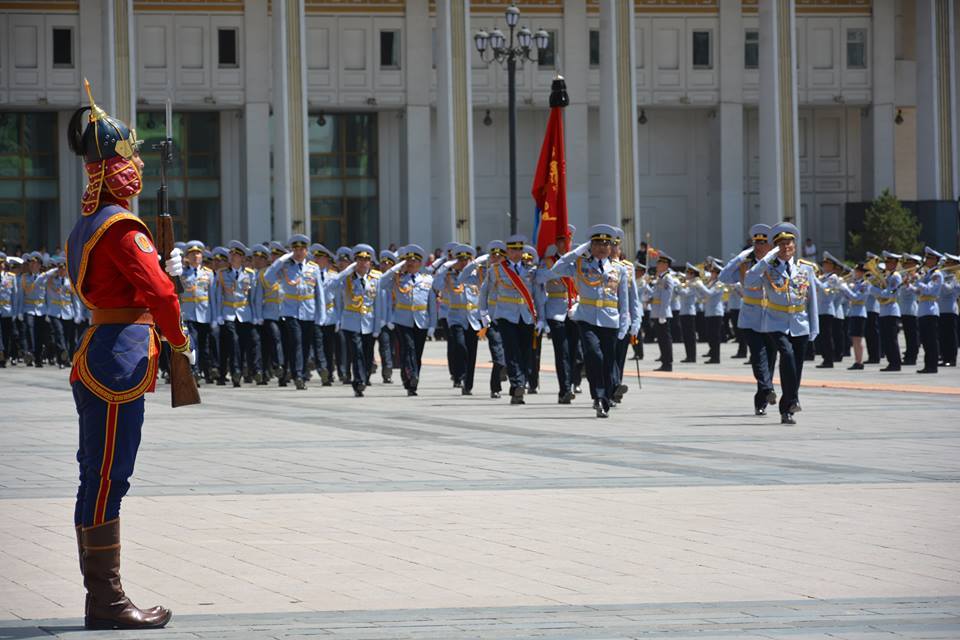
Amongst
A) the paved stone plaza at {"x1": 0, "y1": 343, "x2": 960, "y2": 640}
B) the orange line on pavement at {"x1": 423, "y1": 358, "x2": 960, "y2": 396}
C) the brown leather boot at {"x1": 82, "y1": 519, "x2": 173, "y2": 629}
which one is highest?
the brown leather boot at {"x1": 82, "y1": 519, "x2": 173, "y2": 629}

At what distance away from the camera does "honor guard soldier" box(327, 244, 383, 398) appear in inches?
948

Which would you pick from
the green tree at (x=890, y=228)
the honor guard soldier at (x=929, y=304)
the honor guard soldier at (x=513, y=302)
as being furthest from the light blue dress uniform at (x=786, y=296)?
the green tree at (x=890, y=228)

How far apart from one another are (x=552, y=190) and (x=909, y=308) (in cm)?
985

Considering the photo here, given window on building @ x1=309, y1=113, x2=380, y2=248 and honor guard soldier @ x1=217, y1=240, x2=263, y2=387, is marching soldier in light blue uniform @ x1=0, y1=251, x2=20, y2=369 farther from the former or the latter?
window on building @ x1=309, y1=113, x2=380, y2=248

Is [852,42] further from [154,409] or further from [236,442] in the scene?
[236,442]

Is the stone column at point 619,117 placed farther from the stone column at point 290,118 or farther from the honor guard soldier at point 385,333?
the honor guard soldier at point 385,333

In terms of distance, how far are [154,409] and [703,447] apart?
7.87 meters

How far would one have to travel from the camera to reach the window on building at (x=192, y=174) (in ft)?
194

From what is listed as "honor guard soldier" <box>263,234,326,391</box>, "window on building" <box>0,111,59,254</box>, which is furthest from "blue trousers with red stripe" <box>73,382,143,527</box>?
"window on building" <box>0,111,59,254</box>

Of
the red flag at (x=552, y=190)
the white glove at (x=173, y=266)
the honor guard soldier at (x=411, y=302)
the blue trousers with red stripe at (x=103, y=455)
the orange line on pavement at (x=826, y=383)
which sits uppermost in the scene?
the red flag at (x=552, y=190)

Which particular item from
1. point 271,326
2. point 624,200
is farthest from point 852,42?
point 271,326

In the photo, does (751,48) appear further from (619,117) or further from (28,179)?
(28,179)

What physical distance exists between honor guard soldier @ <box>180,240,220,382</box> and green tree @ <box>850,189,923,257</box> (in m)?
30.0

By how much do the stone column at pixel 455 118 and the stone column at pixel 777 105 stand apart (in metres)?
9.83
